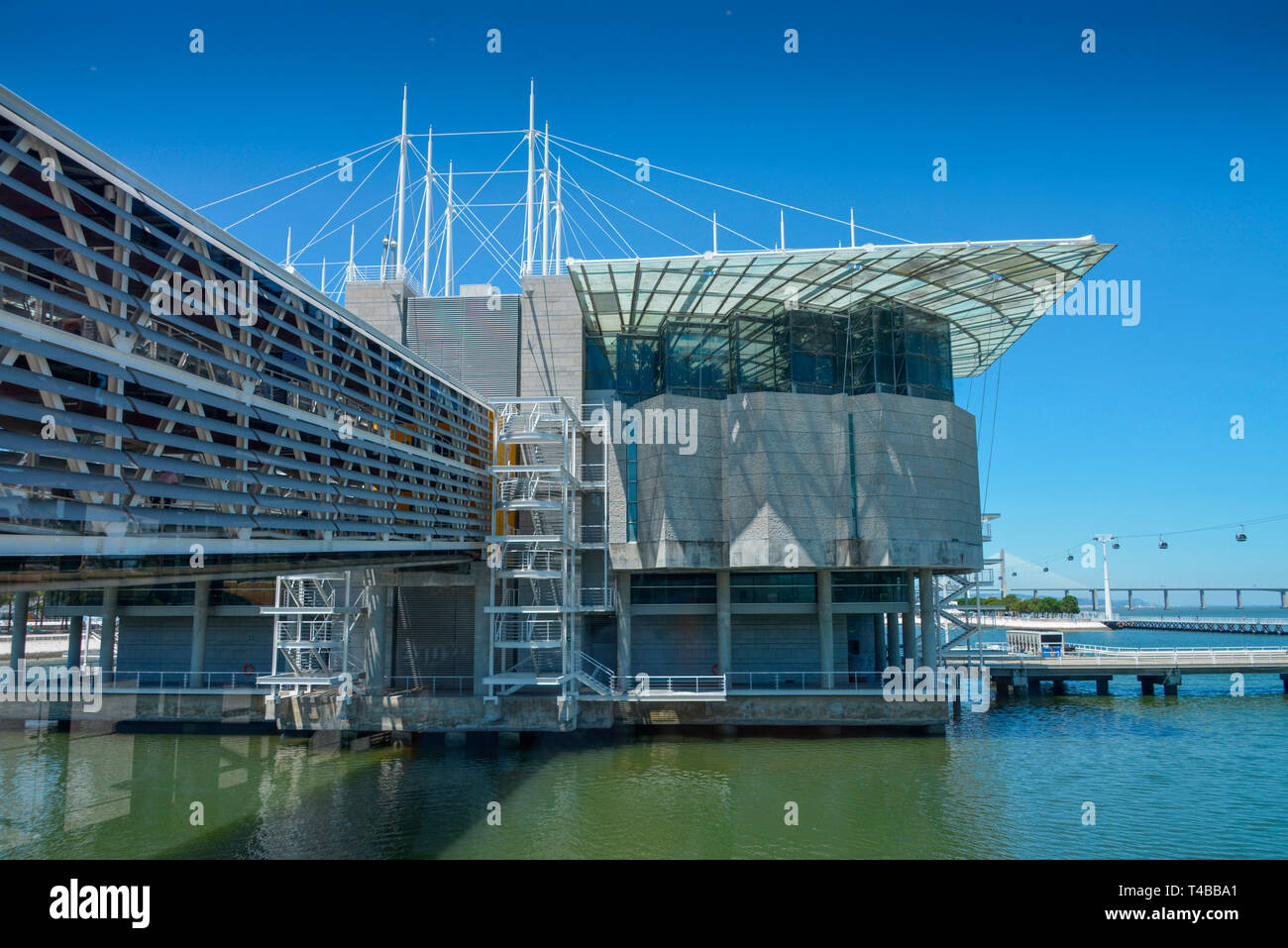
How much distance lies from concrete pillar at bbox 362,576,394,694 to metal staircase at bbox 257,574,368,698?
18.7 inches

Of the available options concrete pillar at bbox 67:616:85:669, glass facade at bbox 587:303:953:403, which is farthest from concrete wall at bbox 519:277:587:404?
concrete pillar at bbox 67:616:85:669

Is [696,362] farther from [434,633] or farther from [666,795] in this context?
[666,795]

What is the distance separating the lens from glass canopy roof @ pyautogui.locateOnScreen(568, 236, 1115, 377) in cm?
3397

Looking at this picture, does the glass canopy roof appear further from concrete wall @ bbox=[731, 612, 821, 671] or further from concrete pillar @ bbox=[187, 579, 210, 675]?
concrete pillar @ bbox=[187, 579, 210, 675]

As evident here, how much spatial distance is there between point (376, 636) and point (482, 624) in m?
4.75

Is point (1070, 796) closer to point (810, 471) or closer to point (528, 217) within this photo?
point (810, 471)

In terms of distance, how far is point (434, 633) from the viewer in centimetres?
3978

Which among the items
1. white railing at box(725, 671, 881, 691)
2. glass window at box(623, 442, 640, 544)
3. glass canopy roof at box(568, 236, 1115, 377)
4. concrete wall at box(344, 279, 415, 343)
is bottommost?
white railing at box(725, 671, 881, 691)

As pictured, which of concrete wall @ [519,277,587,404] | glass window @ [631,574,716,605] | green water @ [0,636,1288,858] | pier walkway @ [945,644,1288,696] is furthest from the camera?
pier walkway @ [945,644,1288,696]

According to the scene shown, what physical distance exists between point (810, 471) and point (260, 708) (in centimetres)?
2725

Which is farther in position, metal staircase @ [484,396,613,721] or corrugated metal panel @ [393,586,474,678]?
corrugated metal panel @ [393,586,474,678]

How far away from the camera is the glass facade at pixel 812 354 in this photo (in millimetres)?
39594

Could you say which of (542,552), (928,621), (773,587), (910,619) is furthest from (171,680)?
(928,621)
